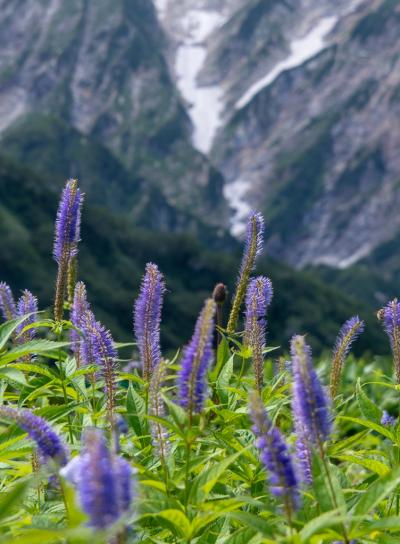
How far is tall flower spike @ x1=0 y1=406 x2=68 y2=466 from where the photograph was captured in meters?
2.84

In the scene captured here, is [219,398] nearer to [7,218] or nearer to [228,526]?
[228,526]

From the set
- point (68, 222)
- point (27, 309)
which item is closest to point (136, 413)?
point (27, 309)

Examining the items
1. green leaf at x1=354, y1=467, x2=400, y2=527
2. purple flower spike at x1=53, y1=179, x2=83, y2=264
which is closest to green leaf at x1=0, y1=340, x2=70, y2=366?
purple flower spike at x1=53, y1=179, x2=83, y2=264

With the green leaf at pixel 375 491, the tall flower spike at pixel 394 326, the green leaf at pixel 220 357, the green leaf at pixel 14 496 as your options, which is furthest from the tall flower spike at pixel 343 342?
the green leaf at pixel 14 496

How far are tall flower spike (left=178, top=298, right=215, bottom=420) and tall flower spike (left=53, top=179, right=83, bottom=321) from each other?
185cm

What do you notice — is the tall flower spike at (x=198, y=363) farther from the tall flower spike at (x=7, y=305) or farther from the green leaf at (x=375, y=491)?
the tall flower spike at (x=7, y=305)

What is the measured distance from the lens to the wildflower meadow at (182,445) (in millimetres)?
2693

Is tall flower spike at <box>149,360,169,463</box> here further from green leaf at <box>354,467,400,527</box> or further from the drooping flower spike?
the drooping flower spike

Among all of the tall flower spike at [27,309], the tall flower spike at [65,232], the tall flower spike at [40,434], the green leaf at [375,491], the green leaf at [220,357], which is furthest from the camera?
the green leaf at [220,357]

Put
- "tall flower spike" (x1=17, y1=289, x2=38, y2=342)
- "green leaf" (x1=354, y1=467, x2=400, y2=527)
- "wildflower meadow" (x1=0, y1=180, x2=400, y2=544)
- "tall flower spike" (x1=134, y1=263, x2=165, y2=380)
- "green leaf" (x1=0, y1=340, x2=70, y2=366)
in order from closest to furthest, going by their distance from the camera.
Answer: "wildflower meadow" (x1=0, y1=180, x2=400, y2=544), "green leaf" (x1=354, y1=467, x2=400, y2=527), "green leaf" (x1=0, y1=340, x2=70, y2=366), "tall flower spike" (x1=134, y1=263, x2=165, y2=380), "tall flower spike" (x1=17, y1=289, x2=38, y2=342)

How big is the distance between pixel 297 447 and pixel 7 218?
19907 centimetres

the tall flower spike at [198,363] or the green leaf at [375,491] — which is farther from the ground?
the tall flower spike at [198,363]

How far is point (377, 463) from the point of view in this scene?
3682mm

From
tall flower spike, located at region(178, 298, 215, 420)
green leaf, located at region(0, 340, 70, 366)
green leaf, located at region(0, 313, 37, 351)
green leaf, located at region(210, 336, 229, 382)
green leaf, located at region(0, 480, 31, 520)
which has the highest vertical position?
green leaf, located at region(210, 336, 229, 382)
